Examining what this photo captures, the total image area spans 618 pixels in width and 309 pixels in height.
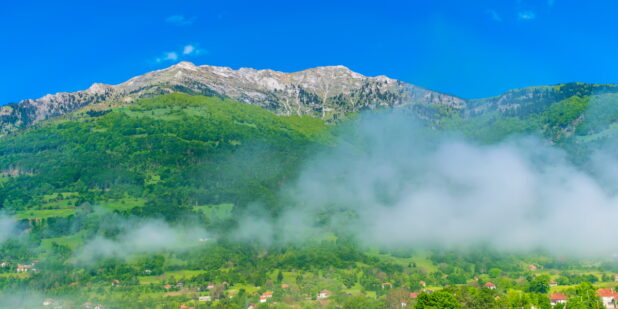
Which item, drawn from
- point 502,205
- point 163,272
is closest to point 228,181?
point 163,272

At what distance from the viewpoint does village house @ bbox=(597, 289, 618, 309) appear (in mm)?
81744

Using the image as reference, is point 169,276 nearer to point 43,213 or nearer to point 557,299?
point 43,213

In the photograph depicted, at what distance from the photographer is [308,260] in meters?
116

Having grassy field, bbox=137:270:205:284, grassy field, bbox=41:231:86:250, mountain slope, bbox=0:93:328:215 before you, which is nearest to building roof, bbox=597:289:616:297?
grassy field, bbox=137:270:205:284

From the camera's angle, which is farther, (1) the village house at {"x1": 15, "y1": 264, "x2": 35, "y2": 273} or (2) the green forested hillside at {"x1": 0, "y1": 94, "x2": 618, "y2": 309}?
(1) the village house at {"x1": 15, "y1": 264, "x2": 35, "y2": 273}

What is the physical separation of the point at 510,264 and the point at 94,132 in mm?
127895

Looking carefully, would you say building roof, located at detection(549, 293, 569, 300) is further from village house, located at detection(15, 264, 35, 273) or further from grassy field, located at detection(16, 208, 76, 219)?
grassy field, located at detection(16, 208, 76, 219)

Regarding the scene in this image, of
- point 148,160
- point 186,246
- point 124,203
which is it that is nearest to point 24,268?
point 186,246

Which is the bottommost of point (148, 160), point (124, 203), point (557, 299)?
point (557, 299)

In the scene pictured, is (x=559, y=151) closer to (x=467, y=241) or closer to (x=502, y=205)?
(x=502, y=205)

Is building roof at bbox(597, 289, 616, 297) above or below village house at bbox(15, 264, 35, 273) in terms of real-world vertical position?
below

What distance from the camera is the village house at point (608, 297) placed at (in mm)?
81744

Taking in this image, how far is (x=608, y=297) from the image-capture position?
83688 mm

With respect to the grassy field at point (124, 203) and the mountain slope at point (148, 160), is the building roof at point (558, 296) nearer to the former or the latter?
the mountain slope at point (148, 160)
